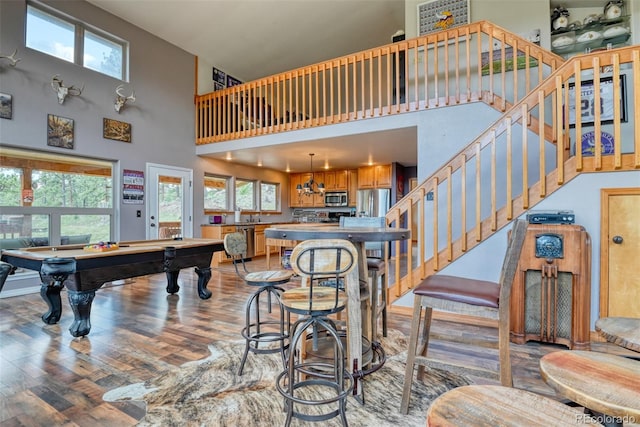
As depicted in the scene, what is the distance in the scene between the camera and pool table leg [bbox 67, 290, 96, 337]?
256 cm

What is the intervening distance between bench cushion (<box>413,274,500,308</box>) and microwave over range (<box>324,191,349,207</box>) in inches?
250

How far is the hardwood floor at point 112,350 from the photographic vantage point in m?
1.65

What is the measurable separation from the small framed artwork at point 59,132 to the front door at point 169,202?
3.98ft

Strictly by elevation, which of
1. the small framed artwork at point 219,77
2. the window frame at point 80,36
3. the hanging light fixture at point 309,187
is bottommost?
the hanging light fixture at point 309,187

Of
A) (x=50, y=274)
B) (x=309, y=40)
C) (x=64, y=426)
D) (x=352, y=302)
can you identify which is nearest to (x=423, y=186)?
(x=352, y=302)

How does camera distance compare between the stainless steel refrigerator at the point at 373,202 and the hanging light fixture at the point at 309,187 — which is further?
the stainless steel refrigerator at the point at 373,202

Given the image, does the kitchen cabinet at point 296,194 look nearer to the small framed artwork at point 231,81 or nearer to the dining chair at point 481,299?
the small framed artwork at point 231,81

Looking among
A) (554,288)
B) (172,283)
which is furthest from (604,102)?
(172,283)

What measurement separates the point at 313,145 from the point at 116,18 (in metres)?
3.83

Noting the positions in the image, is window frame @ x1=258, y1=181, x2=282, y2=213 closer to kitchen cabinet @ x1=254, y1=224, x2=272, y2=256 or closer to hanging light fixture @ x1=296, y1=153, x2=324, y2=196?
hanging light fixture @ x1=296, y1=153, x2=324, y2=196

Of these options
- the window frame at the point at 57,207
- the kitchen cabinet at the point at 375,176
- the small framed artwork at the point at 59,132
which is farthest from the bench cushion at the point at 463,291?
the kitchen cabinet at the point at 375,176

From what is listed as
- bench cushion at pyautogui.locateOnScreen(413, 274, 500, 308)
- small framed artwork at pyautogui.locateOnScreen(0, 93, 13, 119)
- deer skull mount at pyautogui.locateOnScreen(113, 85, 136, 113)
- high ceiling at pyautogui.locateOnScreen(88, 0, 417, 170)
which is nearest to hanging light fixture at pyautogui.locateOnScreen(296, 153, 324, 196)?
high ceiling at pyautogui.locateOnScreen(88, 0, 417, 170)

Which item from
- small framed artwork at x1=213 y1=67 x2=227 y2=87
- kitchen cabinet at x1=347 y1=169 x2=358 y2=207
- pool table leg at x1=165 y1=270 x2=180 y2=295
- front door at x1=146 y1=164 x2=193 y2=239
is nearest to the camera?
pool table leg at x1=165 y1=270 x2=180 y2=295

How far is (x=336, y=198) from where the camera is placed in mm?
8125
